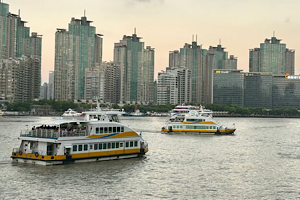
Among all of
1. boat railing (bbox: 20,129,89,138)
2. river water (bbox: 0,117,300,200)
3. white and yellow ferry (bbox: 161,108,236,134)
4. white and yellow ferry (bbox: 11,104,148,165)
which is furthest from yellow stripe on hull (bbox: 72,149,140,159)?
white and yellow ferry (bbox: 161,108,236,134)

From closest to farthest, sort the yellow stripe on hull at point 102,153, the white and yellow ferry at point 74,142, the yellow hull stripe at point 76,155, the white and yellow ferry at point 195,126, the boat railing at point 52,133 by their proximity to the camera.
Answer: the yellow hull stripe at point 76,155 → the white and yellow ferry at point 74,142 → the boat railing at point 52,133 → the yellow stripe on hull at point 102,153 → the white and yellow ferry at point 195,126

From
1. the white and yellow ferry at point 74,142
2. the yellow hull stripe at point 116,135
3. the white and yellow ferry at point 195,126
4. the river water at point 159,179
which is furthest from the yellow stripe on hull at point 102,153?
the white and yellow ferry at point 195,126

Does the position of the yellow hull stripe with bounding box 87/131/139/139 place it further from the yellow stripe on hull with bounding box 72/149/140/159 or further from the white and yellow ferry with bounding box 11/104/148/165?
the yellow stripe on hull with bounding box 72/149/140/159

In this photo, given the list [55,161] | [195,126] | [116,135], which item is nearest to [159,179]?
[116,135]

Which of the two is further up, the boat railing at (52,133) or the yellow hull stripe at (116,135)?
the boat railing at (52,133)

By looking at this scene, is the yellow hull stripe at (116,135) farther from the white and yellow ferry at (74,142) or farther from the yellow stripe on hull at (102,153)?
the yellow stripe on hull at (102,153)

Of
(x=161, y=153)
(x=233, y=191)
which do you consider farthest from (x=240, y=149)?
(x=233, y=191)

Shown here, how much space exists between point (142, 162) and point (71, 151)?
8.14m

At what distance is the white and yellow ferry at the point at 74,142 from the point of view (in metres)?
37.3

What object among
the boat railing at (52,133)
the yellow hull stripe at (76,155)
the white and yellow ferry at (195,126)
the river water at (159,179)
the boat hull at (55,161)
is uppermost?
the boat railing at (52,133)

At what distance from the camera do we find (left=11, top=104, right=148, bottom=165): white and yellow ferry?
37312 millimetres

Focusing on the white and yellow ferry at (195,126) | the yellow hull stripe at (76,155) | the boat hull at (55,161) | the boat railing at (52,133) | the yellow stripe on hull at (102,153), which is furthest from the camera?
the white and yellow ferry at (195,126)

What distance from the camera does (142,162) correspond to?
43.0 meters

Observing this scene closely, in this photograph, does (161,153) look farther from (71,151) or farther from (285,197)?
(285,197)
